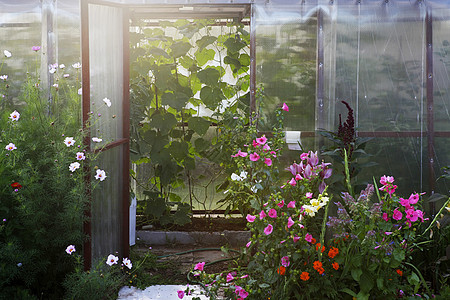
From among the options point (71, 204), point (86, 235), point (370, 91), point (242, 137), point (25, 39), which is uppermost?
point (25, 39)

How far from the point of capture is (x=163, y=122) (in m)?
4.52

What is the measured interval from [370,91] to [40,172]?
2264 mm

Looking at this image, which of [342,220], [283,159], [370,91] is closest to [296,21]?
[370,91]

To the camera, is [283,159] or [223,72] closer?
[283,159]

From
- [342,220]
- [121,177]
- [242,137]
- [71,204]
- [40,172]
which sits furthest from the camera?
[242,137]

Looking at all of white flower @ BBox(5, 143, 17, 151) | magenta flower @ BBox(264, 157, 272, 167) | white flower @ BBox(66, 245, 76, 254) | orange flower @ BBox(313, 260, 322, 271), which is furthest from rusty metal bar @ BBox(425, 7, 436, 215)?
white flower @ BBox(5, 143, 17, 151)

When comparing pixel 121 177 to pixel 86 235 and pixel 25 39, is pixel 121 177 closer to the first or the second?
pixel 86 235

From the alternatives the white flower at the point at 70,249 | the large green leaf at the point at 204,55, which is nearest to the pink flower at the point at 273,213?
the white flower at the point at 70,249

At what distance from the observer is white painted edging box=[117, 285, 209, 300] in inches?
130

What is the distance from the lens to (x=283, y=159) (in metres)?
3.81

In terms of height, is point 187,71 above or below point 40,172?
above

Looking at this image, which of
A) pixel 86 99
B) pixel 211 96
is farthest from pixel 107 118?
pixel 211 96

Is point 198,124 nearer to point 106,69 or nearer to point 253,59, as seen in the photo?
point 253,59

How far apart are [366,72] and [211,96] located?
1.40 meters
